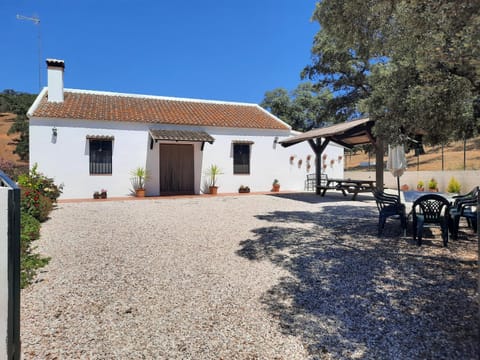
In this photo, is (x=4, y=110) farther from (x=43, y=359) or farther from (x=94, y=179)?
(x=43, y=359)

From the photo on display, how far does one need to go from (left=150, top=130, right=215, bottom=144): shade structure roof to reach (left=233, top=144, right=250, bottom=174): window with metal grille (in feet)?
7.19

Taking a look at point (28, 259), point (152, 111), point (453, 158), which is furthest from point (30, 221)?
point (453, 158)

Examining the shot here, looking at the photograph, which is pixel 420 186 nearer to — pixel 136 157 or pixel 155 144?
pixel 155 144

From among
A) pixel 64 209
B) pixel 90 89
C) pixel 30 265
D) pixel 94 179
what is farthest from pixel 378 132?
pixel 90 89

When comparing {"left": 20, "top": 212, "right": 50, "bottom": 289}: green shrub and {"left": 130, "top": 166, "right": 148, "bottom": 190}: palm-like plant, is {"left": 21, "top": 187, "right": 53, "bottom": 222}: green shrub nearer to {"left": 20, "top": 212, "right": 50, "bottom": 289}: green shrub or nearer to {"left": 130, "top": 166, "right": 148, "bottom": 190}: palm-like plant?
{"left": 20, "top": 212, "right": 50, "bottom": 289}: green shrub

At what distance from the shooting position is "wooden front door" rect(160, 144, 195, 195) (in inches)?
644

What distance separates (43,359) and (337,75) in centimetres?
2006

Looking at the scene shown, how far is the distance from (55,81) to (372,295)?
57.7 feet

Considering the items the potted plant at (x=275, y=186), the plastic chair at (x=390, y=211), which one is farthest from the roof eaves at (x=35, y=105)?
the plastic chair at (x=390, y=211)

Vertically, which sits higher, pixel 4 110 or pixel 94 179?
pixel 4 110

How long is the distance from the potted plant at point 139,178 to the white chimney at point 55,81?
557cm

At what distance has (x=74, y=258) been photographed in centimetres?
512

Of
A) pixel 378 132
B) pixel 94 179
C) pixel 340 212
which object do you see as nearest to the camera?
pixel 378 132

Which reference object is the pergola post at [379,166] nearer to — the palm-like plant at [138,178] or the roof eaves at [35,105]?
the palm-like plant at [138,178]
